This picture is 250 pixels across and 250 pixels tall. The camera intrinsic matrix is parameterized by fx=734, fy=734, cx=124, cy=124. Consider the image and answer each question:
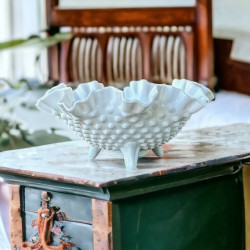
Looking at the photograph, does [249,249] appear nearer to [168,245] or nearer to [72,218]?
[168,245]

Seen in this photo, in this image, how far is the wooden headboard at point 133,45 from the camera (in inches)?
113

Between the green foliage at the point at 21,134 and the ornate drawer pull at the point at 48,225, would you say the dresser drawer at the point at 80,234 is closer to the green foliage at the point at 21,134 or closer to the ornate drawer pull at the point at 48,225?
the ornate drawer pull at the point at 48,225

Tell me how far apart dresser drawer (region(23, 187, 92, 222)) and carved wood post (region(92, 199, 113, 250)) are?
0.02m

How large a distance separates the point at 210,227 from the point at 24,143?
1.02 metres

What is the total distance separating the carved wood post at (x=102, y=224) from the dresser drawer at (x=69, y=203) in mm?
21

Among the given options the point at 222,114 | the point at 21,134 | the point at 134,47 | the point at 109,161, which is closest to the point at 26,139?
the point at 21,134

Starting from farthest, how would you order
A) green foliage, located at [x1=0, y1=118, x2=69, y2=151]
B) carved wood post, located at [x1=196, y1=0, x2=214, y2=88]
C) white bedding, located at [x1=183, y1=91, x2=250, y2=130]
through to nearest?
carved wood post, located at [x1=196, y1=0, x2=214, y2=88] → white bedding, located at [x1=183, y1=91, x2=250, y2=130] → green foliage, located at [x1=0, y1=118, x2=69, y2=151]

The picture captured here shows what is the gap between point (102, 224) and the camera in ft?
4.07

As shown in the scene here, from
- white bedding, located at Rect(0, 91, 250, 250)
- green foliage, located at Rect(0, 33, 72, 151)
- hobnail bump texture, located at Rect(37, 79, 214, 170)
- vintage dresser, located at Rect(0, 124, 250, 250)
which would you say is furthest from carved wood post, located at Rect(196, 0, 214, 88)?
hobnail bump texture, located at Rect(37, 79, 214, 170)

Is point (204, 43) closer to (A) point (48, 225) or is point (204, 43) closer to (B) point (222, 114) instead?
(B) point (222, 114)

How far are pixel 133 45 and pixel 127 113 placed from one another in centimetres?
177

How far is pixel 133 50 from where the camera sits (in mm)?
2996

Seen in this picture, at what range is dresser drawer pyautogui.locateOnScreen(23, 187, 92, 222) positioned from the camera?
→ 4.17ft

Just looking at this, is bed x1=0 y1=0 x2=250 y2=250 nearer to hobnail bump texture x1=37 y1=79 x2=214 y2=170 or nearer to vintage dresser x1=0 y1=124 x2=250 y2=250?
vintage dresser x1=0 y1=124 x2=250 y2=250
